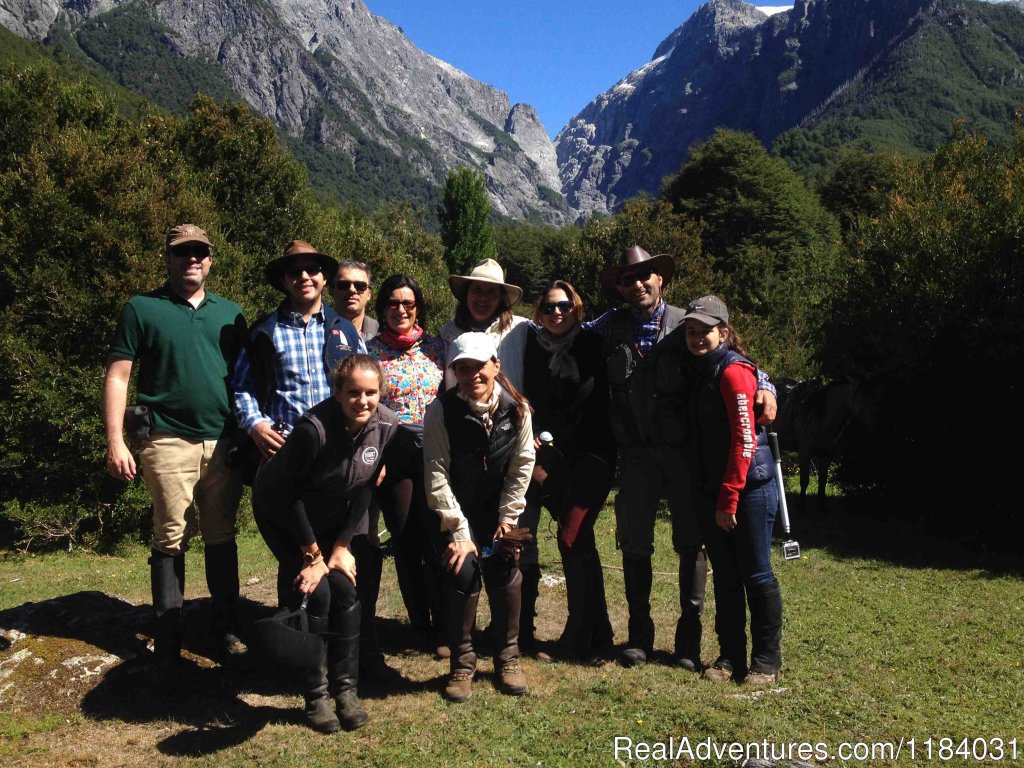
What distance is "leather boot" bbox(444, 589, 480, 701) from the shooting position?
4.19 m

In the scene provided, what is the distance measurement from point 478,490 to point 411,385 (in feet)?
2.94

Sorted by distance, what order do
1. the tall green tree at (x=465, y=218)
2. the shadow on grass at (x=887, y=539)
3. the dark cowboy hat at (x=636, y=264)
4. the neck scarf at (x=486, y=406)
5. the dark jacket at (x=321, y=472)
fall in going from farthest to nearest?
the tall green tree at (x=465, y=218) → the shadow on grass at (x=887, y=539) → the dark cowboy hat at (x=636, y=264) → the neck scarf at (x=486, y=406) → the dark jacket at (x=321, y=472)

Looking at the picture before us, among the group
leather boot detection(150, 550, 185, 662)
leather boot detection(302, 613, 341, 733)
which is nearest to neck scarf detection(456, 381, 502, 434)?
leather boot detection(302, 613, 341, 733)

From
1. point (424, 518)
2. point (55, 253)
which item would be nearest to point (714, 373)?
point (424, 518)

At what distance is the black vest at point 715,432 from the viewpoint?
4285mm

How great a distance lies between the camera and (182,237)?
4242 mm

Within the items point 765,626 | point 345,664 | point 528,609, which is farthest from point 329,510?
point 765,626

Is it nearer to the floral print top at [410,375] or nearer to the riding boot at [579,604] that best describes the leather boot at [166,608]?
the floral print top at [410,375]

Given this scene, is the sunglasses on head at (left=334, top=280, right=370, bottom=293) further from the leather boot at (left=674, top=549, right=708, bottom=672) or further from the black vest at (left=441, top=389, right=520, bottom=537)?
the leather boot at (left=674, top=549, right=708, bottom=672)

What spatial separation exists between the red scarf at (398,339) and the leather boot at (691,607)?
2.18 m

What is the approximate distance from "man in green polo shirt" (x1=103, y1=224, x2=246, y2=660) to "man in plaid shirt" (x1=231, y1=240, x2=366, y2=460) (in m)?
0.21

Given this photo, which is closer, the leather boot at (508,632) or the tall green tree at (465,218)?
the leather boot at (508,632)

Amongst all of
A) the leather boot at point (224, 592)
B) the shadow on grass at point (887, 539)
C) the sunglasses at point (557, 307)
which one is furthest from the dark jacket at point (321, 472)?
the shadow on grass at point (887, 539)

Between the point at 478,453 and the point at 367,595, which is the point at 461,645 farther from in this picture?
the point at 478,453
